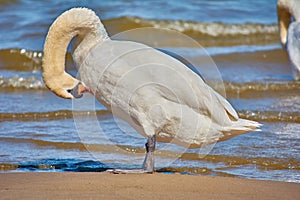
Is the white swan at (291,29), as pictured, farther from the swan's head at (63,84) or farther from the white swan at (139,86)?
the swan's head at (63,84)

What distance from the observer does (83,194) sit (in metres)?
5.41

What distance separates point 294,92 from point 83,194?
588cm

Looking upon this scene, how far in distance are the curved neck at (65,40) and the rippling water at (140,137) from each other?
35.4 inches

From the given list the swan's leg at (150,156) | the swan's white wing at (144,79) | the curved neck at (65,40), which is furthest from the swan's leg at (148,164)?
the curved neck at (65,40)

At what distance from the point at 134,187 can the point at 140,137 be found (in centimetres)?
235

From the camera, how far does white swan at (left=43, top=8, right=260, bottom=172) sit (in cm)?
614

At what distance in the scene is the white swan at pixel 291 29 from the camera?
11984mm

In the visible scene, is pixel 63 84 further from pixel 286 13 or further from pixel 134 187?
pixel 286 13

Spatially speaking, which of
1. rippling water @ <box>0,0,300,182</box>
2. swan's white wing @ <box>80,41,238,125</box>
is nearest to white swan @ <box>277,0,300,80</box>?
rippling water @ <box>0,0,300,182</box>

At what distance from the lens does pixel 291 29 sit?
40.7ft

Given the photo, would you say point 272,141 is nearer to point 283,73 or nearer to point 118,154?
point 118,154

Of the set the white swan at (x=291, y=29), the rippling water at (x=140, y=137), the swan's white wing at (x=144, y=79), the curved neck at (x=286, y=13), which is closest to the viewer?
the swan's white wing at (x=144, y=79)

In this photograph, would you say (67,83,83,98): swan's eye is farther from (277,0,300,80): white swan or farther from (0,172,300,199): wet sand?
(277,0,300,80): white swan

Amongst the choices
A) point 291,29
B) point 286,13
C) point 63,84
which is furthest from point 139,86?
point 286,13
